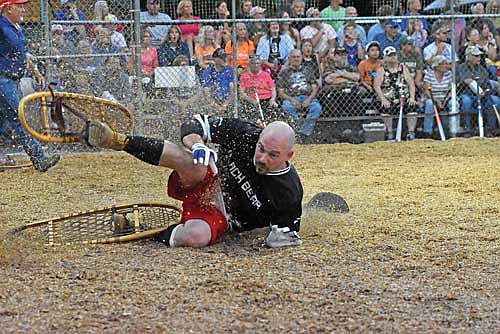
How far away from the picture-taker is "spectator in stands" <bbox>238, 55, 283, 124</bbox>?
10844 millimetres

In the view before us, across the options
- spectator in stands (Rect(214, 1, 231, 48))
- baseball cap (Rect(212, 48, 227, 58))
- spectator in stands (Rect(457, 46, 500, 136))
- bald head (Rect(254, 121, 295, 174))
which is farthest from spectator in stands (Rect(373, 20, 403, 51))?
bald head (Rect(254, 121, 295, 174))

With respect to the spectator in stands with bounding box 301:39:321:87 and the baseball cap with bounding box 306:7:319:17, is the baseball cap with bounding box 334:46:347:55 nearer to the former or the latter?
the spectator in stands with bounding box 301:39:321:87

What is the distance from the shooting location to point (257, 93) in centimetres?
1087

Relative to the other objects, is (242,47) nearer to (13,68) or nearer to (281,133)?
(13,68)

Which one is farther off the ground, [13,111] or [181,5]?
[181,5]

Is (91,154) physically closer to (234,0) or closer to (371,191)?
(234,0)

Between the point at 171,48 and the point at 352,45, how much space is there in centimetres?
252

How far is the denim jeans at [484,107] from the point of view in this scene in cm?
1183

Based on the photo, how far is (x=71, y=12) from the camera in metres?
10.0

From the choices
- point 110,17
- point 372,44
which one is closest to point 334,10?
point 372,44

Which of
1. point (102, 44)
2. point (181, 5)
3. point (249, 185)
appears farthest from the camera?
point (181, 5)

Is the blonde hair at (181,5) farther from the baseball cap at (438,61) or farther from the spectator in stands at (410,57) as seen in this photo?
the baseball cap at (438,61)

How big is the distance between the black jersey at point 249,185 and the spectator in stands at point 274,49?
5.81m

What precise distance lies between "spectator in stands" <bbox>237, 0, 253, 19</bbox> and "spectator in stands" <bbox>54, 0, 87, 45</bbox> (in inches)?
92.2
